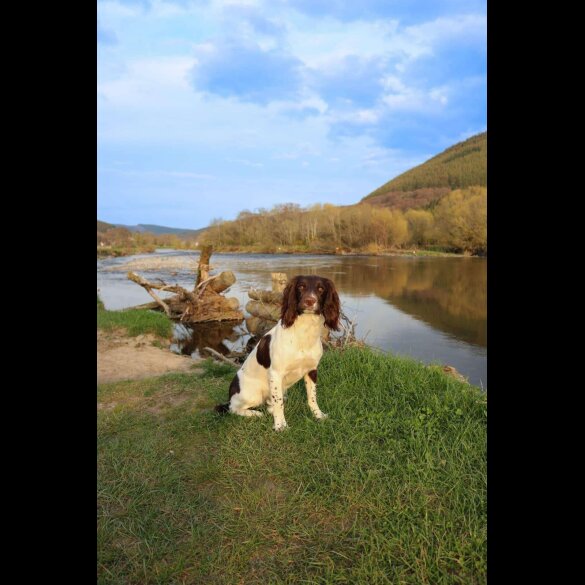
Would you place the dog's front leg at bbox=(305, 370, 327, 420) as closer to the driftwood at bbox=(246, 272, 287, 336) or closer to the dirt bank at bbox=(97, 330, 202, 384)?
the dirt bank at bbox=(97, 330, 202, 384)

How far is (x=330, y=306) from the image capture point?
3.52 metres

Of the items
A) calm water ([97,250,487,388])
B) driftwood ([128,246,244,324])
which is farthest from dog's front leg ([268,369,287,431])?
driftwood ([128,246,244,324])

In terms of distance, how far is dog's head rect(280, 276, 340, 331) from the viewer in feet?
11.1

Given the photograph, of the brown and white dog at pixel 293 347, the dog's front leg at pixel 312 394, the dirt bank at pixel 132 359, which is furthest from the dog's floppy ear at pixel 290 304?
the dirt bank at pixel 132 359

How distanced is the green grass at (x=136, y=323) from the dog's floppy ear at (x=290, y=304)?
8.35 meters

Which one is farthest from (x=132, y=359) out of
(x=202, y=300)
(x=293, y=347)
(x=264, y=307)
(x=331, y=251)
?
(x=331, y=251)

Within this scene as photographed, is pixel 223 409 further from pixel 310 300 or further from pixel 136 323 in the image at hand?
pixel 136 323

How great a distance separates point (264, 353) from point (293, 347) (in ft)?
1.15

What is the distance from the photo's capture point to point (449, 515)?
7.27 feet

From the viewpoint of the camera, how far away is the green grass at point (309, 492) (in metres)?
2.00

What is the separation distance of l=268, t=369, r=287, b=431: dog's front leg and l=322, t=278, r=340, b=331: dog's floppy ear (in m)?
0.68

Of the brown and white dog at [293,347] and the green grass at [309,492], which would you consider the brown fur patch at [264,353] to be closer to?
the brown and white dog at [293,347]
